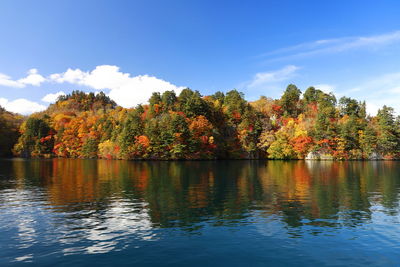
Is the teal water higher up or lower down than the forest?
lower down

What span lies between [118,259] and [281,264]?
770 centimetres

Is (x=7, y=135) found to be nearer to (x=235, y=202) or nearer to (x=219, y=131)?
(x=219, y=131)

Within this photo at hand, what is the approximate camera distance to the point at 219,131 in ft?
395

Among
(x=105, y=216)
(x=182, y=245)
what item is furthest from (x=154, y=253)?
(x=105, y=216)

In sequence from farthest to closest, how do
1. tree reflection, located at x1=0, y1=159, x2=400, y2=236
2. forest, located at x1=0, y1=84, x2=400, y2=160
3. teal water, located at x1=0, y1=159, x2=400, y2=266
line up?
1. forest, located at x1=0, y1=84, x2=400, y2=160
2. tree reflection, located at x1=0, y1=159, x2=400, y2=236
3. teal water, located at x1=0, y1=159, x2=400, y2=266

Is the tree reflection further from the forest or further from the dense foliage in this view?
the dense foliage

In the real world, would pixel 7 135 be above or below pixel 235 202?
above

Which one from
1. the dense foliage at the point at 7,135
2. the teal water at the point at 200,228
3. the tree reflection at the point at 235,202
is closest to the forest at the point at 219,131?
the dense foliage at the point at 7,135

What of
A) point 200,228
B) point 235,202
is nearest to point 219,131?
point 235,202

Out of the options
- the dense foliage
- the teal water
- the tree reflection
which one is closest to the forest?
the dense foliage

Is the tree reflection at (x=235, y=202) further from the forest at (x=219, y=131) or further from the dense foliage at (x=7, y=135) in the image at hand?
the dense foliage at (x=7, y=135)

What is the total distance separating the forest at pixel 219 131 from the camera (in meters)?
103

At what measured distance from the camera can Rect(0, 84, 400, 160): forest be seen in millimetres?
103188

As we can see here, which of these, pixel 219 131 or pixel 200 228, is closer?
pixel 200 228
